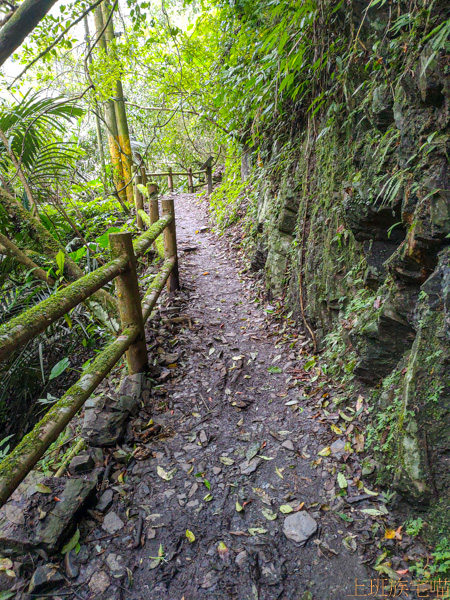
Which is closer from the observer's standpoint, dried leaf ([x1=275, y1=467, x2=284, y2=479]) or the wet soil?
the wet soil

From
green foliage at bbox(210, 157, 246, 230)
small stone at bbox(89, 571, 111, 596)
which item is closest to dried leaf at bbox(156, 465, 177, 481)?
small stone at bbox(89, 571, 111, 596)

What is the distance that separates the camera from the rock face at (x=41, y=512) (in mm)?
1650

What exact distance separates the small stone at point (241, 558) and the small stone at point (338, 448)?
0.82 metres

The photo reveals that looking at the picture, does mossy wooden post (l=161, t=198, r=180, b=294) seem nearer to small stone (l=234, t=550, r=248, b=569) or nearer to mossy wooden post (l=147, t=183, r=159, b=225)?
mossy wooden post (l=147, t=183, r=159, b=225)

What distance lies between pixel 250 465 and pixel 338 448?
0.59 meters

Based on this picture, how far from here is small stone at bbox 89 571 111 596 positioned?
1.58m

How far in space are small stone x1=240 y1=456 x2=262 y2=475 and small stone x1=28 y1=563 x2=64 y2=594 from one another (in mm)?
1096

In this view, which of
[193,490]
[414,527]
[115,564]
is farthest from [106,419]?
[414,527]

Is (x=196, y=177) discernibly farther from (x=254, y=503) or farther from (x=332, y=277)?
(x=254, y=503)

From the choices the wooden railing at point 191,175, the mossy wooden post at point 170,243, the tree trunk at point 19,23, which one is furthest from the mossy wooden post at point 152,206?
the wooden railing at point 191,175

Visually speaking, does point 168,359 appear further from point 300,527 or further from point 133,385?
point 300,527

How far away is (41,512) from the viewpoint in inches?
70.2

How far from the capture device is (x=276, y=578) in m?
1.63

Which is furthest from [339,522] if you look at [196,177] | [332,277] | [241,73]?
[196,177]
